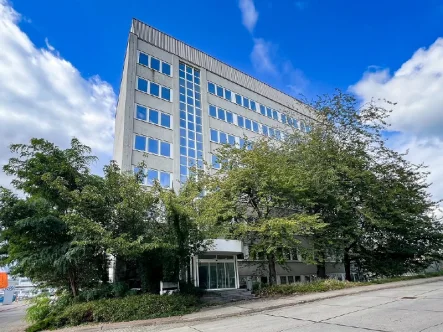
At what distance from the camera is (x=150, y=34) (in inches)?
1117

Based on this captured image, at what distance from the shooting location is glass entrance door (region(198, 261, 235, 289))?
21.1 meters

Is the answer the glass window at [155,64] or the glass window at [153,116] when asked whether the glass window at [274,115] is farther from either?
the glass window at [153,116]

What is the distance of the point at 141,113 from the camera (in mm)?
24422

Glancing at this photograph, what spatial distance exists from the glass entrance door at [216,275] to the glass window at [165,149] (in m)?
9.20

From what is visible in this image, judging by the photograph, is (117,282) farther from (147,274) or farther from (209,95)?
(209,95)

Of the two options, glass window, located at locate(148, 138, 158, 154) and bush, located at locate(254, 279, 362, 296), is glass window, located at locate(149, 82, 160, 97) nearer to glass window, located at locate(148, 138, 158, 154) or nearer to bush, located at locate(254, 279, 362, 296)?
glass window, located at locate(148, 138, 158, 154)

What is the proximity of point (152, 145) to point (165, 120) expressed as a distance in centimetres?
305

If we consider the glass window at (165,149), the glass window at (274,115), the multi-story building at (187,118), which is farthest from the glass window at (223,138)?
the glass window at (274,115)

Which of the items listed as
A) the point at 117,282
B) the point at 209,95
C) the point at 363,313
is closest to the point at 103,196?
the point at 117,282

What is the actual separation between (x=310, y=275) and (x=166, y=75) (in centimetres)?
2336

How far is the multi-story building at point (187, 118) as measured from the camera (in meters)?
22.5

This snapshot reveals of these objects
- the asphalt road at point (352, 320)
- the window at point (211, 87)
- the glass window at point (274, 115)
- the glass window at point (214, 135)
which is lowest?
the asphalt road at point (352, 320)

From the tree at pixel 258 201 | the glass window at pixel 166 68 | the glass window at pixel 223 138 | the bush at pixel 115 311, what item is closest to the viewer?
the bush at pixel 115 311

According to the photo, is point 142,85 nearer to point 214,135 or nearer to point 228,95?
point 214,135
